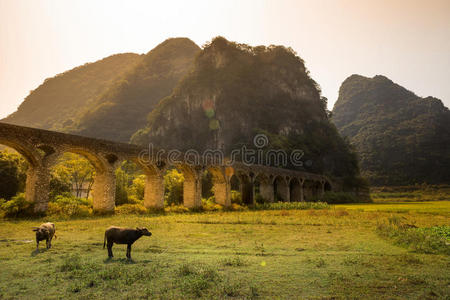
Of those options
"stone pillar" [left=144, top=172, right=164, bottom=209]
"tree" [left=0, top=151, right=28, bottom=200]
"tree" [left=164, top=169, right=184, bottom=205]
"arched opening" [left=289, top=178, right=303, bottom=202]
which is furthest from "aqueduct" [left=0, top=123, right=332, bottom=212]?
"arched opening" [left=289, top=178, right=303, bottom=202]

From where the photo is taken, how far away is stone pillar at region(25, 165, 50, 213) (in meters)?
17.1

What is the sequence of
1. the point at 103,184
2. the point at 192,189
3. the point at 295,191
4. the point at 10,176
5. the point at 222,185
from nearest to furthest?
the point at 103,184, the point at 10,176, the point at 192,189, the point at 222,185, the point at 295,191

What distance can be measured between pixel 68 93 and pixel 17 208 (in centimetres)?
15858

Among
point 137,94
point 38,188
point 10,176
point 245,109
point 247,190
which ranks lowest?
point 247,190

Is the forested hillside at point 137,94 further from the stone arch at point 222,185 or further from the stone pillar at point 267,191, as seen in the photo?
the stone arch at point 222,185

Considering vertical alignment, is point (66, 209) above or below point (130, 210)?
above

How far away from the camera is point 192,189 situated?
2877 cm

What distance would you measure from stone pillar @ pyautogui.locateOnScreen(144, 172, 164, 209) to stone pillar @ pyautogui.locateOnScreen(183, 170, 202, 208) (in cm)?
400

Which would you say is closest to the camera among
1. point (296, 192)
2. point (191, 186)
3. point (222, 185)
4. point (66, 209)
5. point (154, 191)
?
point (66, 209)

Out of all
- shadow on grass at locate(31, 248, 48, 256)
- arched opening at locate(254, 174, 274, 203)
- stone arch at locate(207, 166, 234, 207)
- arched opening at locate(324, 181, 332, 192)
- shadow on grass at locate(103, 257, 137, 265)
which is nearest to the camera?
shadow on grass at locate(103, 257, 137, 265)

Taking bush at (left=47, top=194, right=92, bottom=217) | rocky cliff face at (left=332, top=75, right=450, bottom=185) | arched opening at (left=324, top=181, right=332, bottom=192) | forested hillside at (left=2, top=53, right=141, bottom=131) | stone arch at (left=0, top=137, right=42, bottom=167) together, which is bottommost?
bush at (left=47, top=194, right=92, bottom=217)

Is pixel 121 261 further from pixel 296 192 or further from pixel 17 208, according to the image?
pixel 296 192

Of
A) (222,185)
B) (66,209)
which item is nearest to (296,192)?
(222,185)

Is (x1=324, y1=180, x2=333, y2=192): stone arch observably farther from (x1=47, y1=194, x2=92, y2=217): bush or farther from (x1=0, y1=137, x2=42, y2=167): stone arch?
(x1=0, y1=137, x2=42, y2=167): stone arch
